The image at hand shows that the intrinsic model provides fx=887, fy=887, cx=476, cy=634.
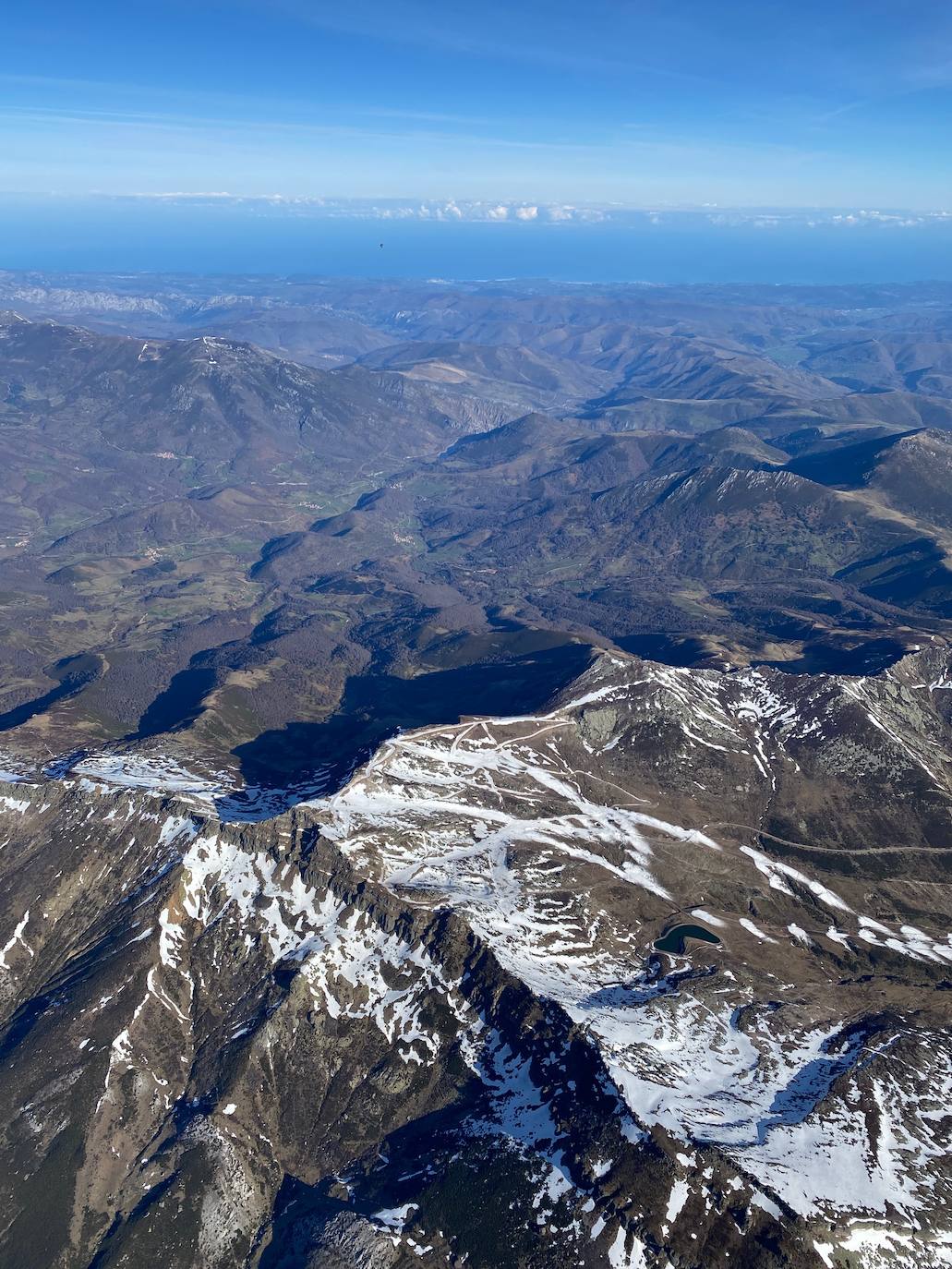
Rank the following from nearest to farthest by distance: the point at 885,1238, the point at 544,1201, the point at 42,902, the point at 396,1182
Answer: the point at 885,1238 < the point at 544,1201 < the point at 396,1182 < the point at 42,902

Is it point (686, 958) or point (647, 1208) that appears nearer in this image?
point (647, 1208)

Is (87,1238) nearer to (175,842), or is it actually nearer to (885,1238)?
(175,842)

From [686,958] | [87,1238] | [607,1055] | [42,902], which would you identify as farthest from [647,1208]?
[42,902]

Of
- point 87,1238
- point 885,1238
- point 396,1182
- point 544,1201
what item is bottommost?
point 87,1238

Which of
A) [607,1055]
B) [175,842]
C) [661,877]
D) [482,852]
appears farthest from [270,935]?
[661,877]

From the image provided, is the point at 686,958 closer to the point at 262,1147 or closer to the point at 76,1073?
the point at 262,1147

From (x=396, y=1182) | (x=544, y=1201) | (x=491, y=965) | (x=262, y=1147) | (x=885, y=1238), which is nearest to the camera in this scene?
(x=885, y=1238)

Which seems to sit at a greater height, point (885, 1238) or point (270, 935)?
point (885, 1238)
